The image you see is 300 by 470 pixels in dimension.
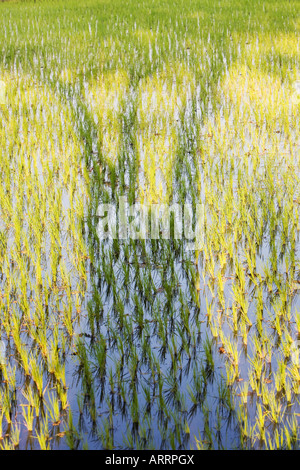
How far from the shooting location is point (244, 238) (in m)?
3.57

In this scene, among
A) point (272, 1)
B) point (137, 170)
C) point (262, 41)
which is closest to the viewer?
point (137, 170)

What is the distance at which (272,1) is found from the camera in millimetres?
11453

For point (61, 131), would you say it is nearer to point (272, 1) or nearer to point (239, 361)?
point (239, 361)

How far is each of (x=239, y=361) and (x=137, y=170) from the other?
231cm

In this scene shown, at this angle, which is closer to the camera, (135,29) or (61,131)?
(61,131)

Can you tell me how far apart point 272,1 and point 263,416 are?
35.1ft

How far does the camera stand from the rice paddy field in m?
2.29

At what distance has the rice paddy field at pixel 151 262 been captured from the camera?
7.53 ft

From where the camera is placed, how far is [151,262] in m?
3.38

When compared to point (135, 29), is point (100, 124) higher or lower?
lower

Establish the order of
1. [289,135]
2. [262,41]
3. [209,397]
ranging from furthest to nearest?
[262,41] → [289,135] → [209,397]
